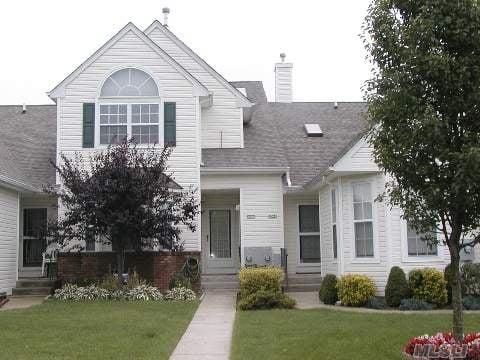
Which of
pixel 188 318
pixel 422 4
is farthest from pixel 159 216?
pixel 422 4

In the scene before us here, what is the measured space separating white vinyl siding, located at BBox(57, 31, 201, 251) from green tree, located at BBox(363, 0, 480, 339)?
36.5 ft

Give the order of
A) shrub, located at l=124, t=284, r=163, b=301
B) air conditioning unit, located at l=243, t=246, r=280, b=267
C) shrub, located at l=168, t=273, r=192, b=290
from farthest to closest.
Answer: air conditioning unit, located at l=243, t=246, r=280, b=267, shrub, located at l=168, t=273, r=192, b=290, shrub, located at l=124, t=284, r=163, b=301

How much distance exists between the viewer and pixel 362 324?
39.4 feet

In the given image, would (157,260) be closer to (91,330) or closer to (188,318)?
(188,318)

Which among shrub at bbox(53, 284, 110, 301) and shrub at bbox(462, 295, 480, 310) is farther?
shrub at bbox(53, 284, 110, 301)

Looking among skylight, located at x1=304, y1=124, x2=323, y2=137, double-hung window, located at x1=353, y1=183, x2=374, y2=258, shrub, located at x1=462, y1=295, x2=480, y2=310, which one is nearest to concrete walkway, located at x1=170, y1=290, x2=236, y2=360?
double-hung window, located at x1=353, y1=183, x2=374, y2=258

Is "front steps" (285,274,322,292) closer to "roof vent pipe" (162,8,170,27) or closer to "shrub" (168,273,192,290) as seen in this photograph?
"shrub" (168,273,192,290)

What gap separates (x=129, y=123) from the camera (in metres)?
19.5

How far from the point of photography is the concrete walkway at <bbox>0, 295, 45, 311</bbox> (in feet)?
51.9

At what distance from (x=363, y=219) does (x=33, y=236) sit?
1049 cm

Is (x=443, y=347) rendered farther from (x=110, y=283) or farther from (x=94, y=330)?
(x=110, y=283)

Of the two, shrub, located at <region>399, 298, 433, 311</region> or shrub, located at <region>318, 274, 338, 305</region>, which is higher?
shrub, located at <region>318, 274, 338, 305</region>

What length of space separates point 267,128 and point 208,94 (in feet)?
12.3

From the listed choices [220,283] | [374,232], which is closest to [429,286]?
[374,232]
